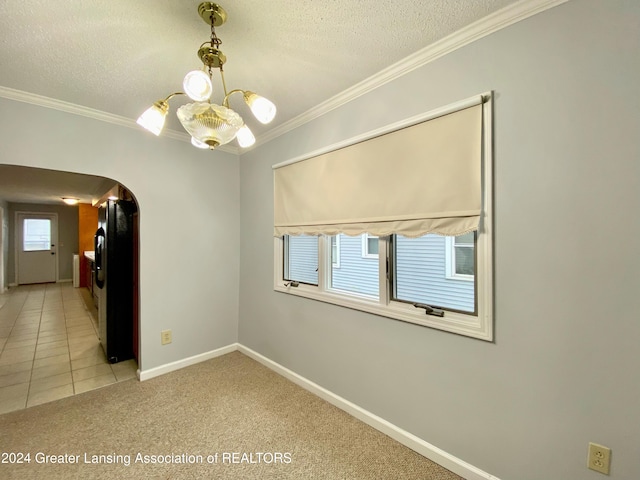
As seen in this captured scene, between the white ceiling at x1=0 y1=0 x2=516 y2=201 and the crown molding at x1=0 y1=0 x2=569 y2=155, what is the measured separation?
40mm

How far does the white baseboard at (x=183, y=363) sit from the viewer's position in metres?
2.56

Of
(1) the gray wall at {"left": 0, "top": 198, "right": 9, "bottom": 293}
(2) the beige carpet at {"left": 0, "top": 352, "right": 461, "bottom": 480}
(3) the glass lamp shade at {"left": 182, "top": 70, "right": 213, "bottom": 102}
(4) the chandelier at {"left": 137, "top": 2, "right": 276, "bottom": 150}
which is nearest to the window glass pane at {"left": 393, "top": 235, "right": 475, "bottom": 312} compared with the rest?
(2) the beige carpet at {"left": 0, "top": 352, "right": 461, "bottom": 480}

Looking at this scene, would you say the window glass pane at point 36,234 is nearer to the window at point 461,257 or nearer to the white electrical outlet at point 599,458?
the window at point 461,257

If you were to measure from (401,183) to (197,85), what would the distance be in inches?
47.9

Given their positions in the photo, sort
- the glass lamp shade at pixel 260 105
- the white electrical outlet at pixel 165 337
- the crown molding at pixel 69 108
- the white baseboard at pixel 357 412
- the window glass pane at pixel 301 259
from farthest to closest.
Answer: the white electrical outlet at pixel 165 337, the window glass pane at pixel 301 259, the crown molding at pixel 69 108, the white baseboard at pixel 357 412, the glass lamp shade at pixel 260 105

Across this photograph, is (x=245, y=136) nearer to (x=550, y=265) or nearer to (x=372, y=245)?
(x=372, y=245)

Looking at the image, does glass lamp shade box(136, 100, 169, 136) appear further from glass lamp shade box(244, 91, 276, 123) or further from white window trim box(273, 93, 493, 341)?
white window trim box(273, 93, 493, 341)

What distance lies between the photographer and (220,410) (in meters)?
2.10

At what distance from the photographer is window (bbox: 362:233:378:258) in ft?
6.84

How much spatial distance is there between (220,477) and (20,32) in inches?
104

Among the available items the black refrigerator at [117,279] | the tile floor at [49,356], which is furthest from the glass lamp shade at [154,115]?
the tile floor at [49,356]

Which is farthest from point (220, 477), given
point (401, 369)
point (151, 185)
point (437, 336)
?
point (151, 185)

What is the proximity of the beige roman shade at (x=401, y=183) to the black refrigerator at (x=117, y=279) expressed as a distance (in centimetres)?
200

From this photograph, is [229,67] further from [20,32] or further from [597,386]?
[597,386]
